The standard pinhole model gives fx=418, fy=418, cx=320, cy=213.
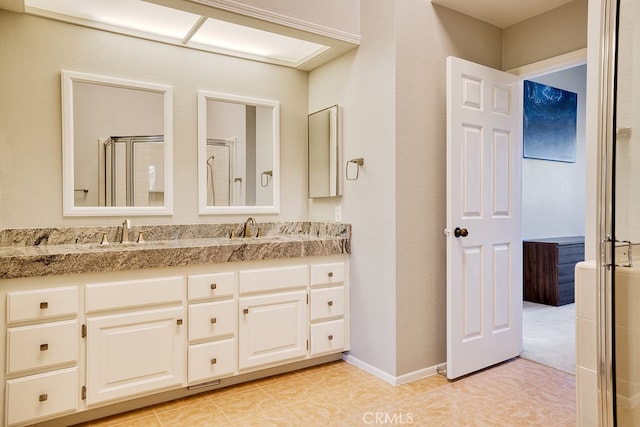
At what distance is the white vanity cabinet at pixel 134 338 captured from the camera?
7.05 feet

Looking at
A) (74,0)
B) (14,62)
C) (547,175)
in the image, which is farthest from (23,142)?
(547,175)

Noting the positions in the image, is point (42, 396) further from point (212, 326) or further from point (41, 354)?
point (212, 326)

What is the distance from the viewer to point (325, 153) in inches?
127

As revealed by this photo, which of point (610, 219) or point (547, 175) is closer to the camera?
point (610, 219)

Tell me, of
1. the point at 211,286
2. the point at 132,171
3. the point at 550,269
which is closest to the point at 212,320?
the point at 211,286

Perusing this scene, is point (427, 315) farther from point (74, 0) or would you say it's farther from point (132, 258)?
point (74, 0)

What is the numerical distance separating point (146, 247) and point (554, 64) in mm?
2914

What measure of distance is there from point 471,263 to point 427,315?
45cm

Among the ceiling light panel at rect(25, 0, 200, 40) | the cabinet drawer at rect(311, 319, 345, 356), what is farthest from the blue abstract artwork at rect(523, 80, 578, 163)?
the ceiling light panel at rect(25, 0, 200, 40)

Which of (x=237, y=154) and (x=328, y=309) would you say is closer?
(x=328, y=309)

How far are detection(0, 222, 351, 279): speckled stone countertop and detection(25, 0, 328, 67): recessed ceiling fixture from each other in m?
1.30

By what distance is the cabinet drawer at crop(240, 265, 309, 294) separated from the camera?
2596 millimetres

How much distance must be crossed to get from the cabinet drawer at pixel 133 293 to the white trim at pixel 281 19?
5.11 feet

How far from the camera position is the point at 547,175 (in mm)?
5555
